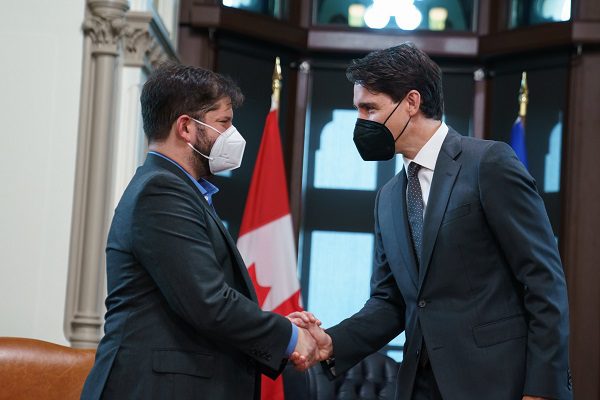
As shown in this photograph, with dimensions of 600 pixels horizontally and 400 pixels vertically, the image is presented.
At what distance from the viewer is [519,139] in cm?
625

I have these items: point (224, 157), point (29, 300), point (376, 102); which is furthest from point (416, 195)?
point (29, 300)

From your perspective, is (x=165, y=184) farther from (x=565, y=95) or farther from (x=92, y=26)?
(x=565, y=95)

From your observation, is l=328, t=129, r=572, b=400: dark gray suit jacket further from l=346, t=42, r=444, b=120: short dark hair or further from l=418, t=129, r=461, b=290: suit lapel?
l=346, t=42, r=444, b=120: short dark hair

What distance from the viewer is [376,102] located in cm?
327

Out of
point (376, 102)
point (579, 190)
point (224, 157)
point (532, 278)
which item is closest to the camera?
point (532, 278)

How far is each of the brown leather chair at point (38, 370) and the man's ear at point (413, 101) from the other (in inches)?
72.5

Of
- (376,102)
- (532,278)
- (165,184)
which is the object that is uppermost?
(376,102)

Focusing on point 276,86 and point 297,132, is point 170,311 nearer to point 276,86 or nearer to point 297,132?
point 276,86

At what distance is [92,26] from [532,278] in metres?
2.70

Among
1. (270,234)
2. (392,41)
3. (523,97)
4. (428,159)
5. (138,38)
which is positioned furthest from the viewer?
(392,41)

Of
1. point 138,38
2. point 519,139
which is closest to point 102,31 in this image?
point 138,38

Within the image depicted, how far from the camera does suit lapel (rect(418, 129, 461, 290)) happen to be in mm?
2945

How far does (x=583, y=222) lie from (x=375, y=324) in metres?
3.23

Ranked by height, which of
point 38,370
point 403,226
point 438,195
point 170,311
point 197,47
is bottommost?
point 38,370
